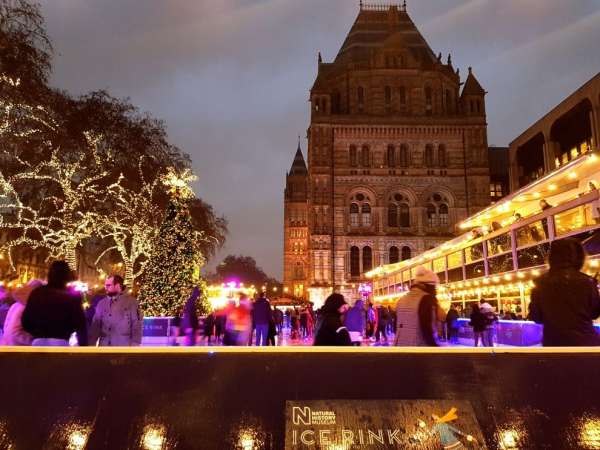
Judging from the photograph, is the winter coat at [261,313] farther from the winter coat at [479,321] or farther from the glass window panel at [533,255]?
the glass window panel at [533,255]

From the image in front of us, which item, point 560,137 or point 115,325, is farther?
point 560,137

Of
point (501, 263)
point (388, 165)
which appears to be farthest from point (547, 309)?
point (388, 165)

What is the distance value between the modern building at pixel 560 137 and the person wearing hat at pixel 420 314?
2809 cm

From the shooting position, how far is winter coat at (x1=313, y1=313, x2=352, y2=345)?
5.20 m

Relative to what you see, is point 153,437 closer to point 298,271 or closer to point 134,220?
Result: point 134,220

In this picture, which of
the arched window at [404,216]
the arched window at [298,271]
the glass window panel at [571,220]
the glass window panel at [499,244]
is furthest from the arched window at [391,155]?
the arched window at [298,271]

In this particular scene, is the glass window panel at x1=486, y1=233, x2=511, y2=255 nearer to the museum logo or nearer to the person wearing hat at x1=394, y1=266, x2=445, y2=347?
the person wearing hat at x1=394, y1=266, x2=445, y2=347

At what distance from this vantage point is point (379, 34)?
55.4 metres

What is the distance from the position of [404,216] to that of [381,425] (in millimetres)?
44876

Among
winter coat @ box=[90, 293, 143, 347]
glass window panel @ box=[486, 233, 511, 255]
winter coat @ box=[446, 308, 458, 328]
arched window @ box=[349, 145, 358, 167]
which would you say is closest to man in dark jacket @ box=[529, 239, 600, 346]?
winter coat @ box=[90, 293, 143, 347]

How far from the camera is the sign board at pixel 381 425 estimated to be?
273cm

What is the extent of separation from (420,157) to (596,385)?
45.8 m

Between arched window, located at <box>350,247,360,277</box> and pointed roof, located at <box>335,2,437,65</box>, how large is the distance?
67.8 ft

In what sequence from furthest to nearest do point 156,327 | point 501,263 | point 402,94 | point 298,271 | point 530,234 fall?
point 298,271 → point 402,94 → point 501,263 → point 156,327 → point 530,234
